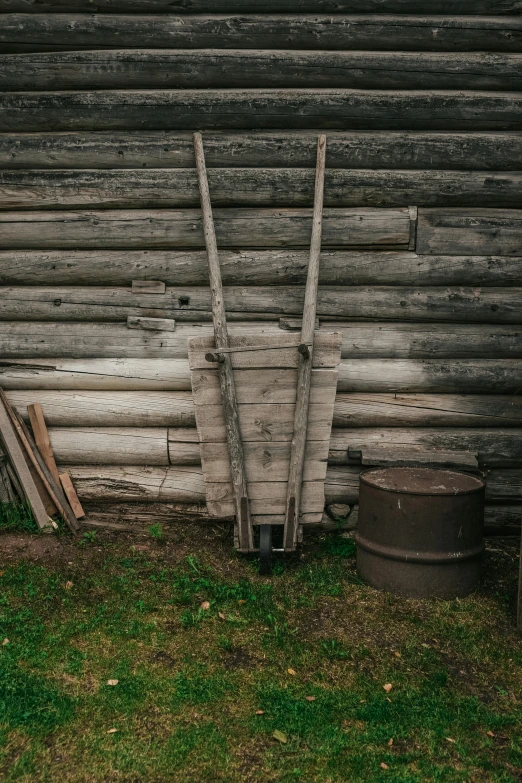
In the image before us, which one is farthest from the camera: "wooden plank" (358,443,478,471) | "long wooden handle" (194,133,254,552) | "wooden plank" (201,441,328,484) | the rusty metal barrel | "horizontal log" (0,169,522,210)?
"horizontal log" (0,169,522,210)

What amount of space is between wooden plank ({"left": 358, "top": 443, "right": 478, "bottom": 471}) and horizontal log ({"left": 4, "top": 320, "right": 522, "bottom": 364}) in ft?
2.22

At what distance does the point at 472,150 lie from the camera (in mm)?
5230

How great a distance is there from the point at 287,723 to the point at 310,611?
1.07m

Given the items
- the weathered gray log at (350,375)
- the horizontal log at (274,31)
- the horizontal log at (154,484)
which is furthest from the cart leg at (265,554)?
the horizontal log at (274,31)

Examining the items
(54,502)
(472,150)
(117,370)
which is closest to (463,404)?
(472,150)

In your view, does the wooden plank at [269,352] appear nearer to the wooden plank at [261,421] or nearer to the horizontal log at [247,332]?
the wooden plank at [261,421]

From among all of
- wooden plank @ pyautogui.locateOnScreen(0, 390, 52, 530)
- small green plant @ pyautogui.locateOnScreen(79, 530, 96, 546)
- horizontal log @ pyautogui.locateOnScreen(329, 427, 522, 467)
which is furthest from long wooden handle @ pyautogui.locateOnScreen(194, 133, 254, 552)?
wooden plank @ pyautogui.locateOnScreen(0, 390, 52, 530)

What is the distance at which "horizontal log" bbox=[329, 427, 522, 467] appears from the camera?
5.31 meters

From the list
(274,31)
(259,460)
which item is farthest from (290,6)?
(259,460)

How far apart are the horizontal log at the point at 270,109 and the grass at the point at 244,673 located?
304 cm

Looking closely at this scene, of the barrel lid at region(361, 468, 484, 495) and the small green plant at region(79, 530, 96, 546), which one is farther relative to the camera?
Result: the small green plant at region(79, 530, 96, 546)

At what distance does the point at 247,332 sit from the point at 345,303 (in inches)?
28.9

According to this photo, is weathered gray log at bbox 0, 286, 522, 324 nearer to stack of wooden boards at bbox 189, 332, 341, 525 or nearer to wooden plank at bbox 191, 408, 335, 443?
stack of wooden boards at bbox 189, 332, 341, 525

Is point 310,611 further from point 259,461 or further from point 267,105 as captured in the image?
point 267,105
